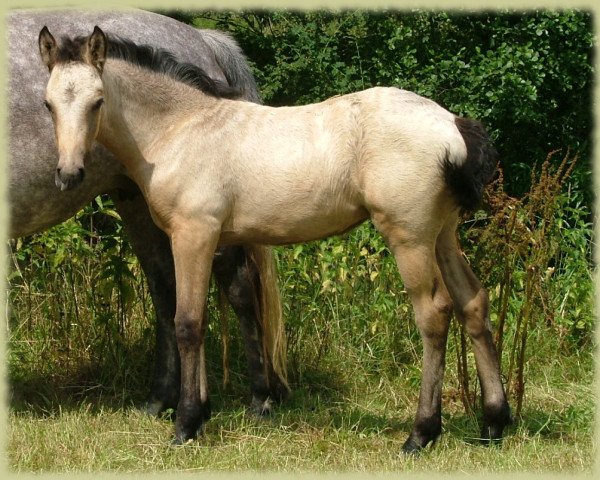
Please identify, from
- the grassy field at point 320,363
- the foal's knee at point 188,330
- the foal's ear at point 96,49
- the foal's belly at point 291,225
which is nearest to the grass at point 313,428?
the grassy field at point 320,363

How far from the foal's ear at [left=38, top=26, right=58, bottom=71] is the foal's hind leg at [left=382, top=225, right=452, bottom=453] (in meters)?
1.93

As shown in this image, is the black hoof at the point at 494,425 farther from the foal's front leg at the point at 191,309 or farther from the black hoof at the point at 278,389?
the foal's front leg at the point at 191,309

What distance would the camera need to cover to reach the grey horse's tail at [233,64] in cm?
664

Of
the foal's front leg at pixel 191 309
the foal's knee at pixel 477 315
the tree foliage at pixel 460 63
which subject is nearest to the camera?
the foal's front leg at pixel 191 309

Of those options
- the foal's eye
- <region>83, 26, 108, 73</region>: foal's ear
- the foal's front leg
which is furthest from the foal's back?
<region>83, 26, 108, 73</region>: foal's ear

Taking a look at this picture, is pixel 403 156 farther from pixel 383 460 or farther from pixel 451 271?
pixel 383 460

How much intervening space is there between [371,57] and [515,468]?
4.37 m

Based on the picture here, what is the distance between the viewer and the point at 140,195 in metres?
6.35

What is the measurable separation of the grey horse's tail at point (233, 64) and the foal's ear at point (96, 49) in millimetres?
1430

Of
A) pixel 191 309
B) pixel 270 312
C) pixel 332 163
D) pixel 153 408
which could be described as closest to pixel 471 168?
pixel 332 163

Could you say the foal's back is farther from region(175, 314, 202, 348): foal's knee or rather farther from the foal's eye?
the foal's eye

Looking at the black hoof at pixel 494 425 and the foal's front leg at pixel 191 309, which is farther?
the black hoof at pixel 494 425

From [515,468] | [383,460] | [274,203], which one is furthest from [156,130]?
[515,468]

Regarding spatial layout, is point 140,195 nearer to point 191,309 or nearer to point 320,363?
point 191,309
